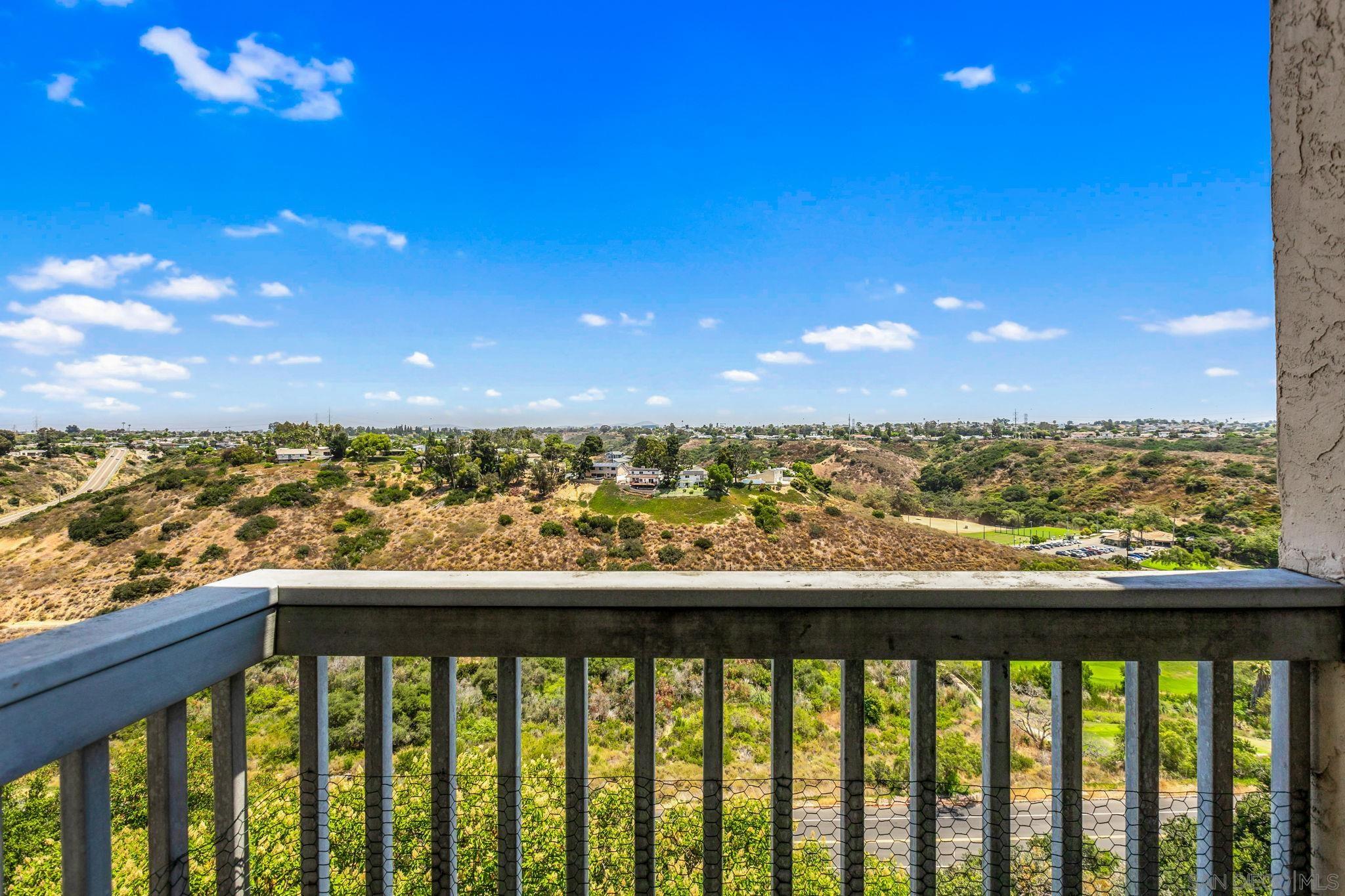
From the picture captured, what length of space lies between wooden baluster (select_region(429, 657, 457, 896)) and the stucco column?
143 centimetres

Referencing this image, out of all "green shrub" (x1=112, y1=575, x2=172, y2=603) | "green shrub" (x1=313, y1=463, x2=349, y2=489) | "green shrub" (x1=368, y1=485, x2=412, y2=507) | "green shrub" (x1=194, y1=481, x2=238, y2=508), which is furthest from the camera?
"green shrub" (x1=368, y1=485, x2=412, y2=507)

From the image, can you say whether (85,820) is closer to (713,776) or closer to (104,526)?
(713,776)

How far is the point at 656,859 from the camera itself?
881 millimetres

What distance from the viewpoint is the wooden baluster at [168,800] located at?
0.69 metres

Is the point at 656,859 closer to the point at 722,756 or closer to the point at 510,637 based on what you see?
the point at 722,756

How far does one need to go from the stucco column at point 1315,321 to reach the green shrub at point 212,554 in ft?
15.3

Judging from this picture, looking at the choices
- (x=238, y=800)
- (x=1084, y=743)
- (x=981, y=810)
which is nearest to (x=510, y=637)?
(x=238, y=800)

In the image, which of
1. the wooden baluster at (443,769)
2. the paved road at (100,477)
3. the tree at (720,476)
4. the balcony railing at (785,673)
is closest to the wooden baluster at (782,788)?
the balcony railing at (785,673)

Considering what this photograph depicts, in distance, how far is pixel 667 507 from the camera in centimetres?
497

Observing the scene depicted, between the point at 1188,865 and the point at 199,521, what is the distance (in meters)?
5.30

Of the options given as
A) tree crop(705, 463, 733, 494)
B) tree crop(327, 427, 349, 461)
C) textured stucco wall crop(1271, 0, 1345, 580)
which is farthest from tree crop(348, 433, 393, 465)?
textured stucco wall crop(1271, 0, 1345, 580)

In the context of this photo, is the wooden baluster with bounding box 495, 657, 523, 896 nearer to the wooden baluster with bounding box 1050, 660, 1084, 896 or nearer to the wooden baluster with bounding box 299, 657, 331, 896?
the wooden baluster with bounding box 299, 657, 331, 896

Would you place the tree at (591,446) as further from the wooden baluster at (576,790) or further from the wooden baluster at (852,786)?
the wooden baluster at (852,786)

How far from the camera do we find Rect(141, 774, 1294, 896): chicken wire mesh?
841 mm
